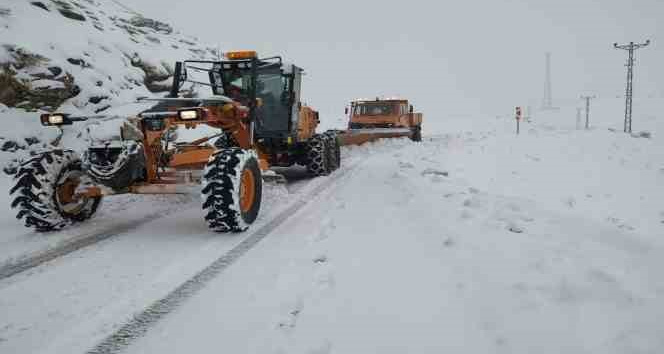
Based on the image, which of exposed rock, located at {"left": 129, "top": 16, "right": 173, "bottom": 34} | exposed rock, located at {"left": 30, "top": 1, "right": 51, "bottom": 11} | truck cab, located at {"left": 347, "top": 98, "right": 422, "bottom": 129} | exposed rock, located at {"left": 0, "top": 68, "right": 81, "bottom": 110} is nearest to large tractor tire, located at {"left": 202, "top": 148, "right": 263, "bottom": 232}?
exposed rock, located at {"left": 0, "top": 68, "right": 81, "bottom": 110}

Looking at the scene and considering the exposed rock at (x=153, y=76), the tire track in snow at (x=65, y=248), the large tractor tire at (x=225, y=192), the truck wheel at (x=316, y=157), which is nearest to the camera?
the tire track in snow at (x=65, y=248)

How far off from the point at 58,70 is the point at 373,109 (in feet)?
35.5

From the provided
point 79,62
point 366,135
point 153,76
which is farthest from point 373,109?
point 79,62

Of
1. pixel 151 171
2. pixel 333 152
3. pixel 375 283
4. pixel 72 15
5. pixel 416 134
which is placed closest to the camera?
pixel 375 283

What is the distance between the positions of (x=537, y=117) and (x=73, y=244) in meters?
47.0

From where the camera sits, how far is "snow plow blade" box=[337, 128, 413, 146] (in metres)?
14.5

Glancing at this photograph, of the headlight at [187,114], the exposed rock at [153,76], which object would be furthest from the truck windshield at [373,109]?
the headlight at [187,114]

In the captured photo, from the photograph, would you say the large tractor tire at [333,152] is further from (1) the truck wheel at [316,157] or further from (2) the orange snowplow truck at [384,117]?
(2) the orange snowplow truck at [384,117]

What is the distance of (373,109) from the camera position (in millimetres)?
16844

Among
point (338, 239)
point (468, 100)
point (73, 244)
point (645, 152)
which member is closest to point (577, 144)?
point (645, 152)

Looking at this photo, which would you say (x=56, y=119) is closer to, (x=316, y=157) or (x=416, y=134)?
(x=316, y=157)

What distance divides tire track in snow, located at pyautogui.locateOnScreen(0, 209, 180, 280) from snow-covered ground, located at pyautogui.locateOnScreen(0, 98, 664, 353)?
12 centimetres

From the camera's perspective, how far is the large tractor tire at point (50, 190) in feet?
14.4

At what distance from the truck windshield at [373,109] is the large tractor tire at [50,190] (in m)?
12.9
